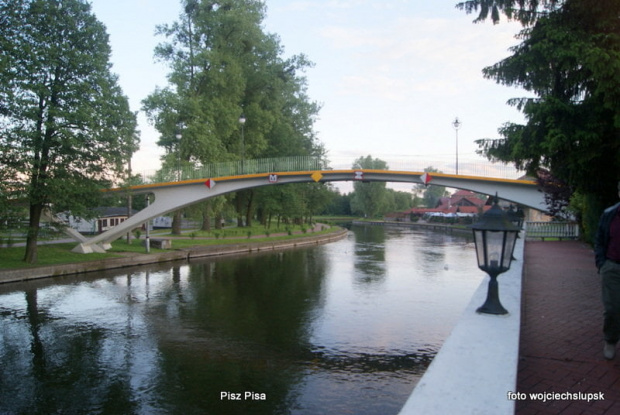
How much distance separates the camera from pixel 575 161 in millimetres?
11633

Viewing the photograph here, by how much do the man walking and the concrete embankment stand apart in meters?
19.1

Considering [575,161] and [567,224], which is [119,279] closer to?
[575,161]

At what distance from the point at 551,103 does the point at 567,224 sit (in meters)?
15.0

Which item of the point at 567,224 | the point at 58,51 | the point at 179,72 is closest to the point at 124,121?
the point at 58,51

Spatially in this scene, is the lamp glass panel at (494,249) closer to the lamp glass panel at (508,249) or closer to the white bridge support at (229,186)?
the lamp glass panel at (508,249)

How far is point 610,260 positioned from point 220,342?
823cm

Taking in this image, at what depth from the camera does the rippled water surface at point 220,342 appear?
301 inches

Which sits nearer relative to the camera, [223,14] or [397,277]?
[397,277]

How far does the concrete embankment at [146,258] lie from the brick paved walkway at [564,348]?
57.5 ft

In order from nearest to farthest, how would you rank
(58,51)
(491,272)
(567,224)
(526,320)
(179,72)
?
(491,272)
(526,320)
(58,51)
(567,224)
(179,72)

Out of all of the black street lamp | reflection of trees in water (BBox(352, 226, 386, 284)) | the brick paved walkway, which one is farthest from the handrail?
the black street lamp

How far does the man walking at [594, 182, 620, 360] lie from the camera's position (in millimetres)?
4672

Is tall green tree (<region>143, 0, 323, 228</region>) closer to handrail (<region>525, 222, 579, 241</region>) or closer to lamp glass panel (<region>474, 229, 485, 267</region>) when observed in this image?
handrail (<region>525, 222, 579, 241</region>)

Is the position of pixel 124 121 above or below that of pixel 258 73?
below
